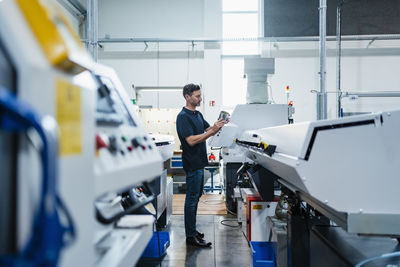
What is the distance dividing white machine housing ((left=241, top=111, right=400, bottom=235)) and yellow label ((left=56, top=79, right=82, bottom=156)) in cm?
81

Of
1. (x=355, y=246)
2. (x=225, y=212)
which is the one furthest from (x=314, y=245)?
(x=225, y=212)

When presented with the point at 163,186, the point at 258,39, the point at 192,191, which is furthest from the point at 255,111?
the point at 258,39

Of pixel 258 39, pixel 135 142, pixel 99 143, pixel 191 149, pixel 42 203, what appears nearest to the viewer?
pixel 42 203

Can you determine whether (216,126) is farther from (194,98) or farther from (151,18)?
(151,18)

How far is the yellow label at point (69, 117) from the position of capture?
0.50m

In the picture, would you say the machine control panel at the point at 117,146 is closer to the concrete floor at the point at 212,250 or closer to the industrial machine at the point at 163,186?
the industrial machine at the point at 163,186

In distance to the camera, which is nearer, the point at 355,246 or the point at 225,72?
the point at 355,246

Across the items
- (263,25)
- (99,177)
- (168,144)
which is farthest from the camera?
(263,25)

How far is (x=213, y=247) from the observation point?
9.07 ft

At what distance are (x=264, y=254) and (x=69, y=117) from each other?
84.8 inches

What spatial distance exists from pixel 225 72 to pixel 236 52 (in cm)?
43

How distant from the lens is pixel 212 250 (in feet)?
8.82

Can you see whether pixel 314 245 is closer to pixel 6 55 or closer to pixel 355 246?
pixel 355 246

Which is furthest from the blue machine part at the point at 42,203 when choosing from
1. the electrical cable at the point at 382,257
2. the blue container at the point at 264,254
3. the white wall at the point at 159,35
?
the white wall at the point at 159,35
